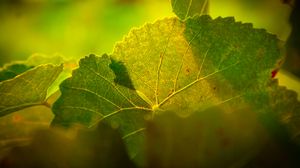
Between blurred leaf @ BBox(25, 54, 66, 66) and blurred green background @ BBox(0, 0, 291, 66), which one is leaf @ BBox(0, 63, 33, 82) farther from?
blurred green background @ BBox(0, 0, 291, 66)

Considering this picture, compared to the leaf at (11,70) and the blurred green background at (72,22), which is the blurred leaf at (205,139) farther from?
the blurred green background at (72,22)

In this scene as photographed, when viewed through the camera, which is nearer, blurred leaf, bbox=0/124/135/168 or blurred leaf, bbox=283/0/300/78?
blurred leaf, bbox=0/124/135/168

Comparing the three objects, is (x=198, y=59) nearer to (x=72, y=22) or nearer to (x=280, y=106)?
(x=280, y=106)

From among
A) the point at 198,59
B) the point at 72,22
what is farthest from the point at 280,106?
the point at 72,22

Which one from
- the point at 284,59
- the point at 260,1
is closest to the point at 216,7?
the point at 260,1

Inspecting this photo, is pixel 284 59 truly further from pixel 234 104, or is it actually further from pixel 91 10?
pixel 91 10

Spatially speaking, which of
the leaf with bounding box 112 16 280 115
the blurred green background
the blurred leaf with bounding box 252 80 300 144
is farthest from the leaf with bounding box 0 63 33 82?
the blurred green background

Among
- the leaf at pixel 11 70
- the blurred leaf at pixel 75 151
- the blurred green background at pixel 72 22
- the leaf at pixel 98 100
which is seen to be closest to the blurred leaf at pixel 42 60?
the leaf at pixel 11 70
